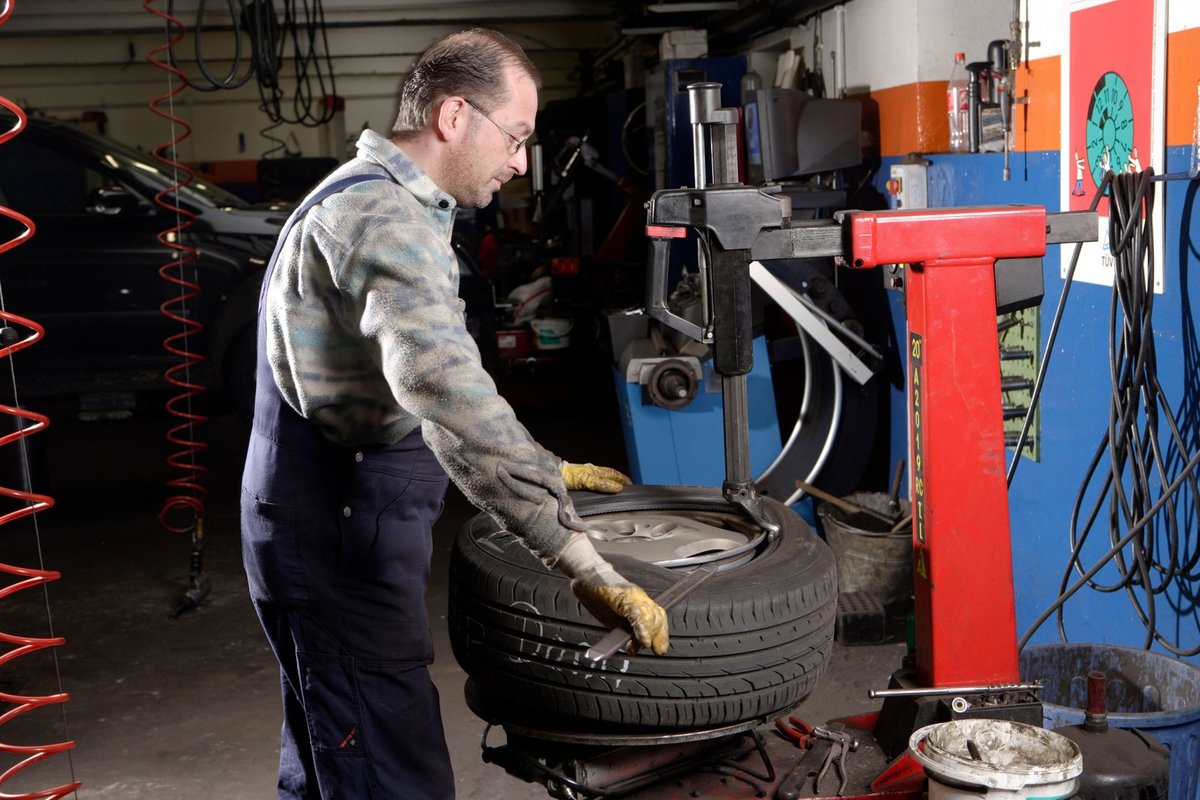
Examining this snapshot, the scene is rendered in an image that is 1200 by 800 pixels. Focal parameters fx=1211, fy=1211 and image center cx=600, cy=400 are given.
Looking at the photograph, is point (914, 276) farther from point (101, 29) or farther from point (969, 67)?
point (101, 29)

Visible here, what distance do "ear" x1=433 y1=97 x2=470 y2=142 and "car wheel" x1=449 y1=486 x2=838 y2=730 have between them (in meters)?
0.66

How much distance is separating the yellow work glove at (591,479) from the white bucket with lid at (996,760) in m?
0.72

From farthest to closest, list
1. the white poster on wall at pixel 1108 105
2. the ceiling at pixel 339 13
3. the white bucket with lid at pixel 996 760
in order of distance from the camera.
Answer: the ceiling at pixel 339 13
the white poster on wall at pixel 1108 105
the white bucket with lid at pixel 996 760

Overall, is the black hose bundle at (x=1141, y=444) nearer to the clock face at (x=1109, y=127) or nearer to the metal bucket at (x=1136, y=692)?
the metal bucket at (x=1136, y=692)

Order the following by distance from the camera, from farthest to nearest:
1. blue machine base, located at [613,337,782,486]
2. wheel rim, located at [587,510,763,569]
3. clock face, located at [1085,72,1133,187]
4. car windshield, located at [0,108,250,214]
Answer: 1. car windshield, located at [0,108,250,214]
2. blue machine base, located at [613,337,782,486]
3. clock face, located at [1085,72,1133,187]
4. wheel rim, located at [587,510,763,569]

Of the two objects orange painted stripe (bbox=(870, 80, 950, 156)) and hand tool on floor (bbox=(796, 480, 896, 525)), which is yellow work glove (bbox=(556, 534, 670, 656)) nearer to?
hand tool on floor (bbox=(796, 480, 896, 525))

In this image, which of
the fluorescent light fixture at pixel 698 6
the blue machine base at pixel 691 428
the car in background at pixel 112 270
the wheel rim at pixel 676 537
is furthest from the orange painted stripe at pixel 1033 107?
the car in background at pixel 112 270

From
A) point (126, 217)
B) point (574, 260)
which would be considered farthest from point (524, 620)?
point (574, 260)

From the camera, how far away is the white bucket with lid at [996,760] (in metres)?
1.69

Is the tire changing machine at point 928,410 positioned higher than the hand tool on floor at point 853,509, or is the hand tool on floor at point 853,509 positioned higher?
the tire changing machine at point 928,410

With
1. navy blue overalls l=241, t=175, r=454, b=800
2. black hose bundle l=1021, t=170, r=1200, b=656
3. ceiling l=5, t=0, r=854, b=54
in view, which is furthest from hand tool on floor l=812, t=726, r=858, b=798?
ceiling l=5, t=0, r=854, b=54

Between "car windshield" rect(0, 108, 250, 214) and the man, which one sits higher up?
"car windshield" rect(0, 108, 250, 214)

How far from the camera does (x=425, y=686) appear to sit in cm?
192

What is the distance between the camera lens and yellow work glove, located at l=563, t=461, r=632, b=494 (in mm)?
2275
